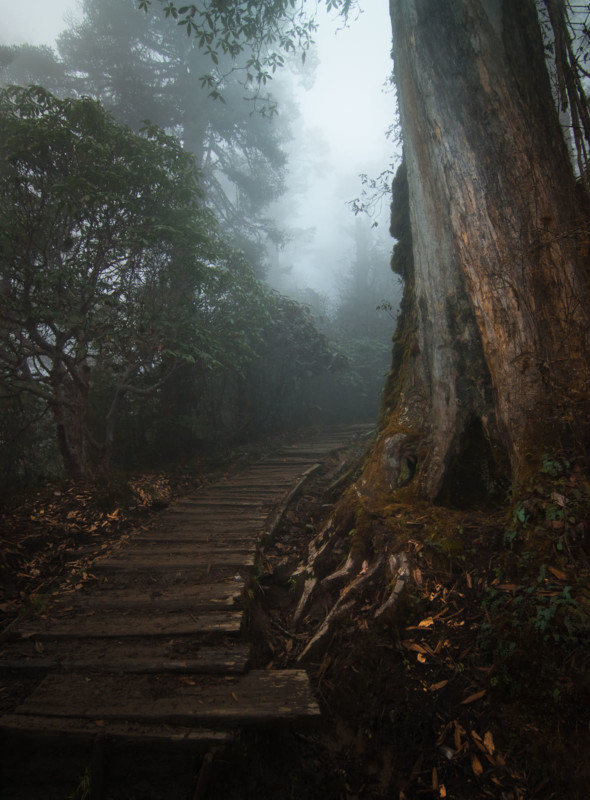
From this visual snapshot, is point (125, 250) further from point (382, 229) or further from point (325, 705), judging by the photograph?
point (382, 229)

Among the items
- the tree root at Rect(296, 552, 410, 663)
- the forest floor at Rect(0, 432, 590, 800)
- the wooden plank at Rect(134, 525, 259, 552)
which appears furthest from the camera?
the wooden plank at Rect(134, 525, 259, 552)

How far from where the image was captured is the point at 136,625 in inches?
115

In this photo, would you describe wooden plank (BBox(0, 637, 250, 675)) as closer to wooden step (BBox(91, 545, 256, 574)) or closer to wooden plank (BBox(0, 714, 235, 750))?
wooden plank (BBox(0, 714, 235, 750))

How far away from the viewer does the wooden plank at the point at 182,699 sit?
2.14 m

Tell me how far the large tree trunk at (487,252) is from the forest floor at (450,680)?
0.58 meters

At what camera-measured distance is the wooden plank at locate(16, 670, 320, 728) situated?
214 cm

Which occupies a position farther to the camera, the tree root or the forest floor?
the tree root

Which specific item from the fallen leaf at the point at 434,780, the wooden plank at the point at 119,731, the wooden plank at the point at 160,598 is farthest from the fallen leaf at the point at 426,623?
the wooden plank at the point at 160,598

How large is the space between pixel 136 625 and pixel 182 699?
82 cm

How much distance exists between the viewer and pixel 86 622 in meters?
2.97

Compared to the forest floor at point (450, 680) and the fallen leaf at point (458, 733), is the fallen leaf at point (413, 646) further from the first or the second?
the fallen leaf at point (458, 733)

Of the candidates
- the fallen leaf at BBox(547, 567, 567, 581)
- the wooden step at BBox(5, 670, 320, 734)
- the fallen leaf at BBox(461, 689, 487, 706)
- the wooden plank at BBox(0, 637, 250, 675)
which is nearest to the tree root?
the wooden step at BBox(5, 670, 320, 734)

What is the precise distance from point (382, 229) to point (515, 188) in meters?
47.1

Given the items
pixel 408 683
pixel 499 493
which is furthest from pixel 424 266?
pixel 408 683
